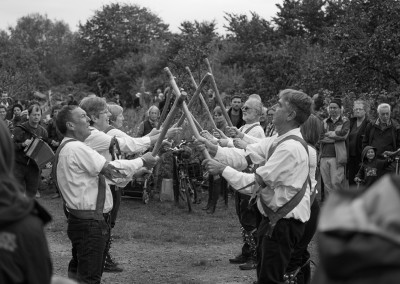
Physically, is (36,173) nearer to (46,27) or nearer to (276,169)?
(276,169)

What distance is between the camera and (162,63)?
34.4 m

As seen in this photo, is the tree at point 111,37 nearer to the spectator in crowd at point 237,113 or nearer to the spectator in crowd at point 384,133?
the spectator in crowd at point 237,113

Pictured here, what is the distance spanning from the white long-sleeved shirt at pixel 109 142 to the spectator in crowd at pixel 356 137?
→ 5.12m

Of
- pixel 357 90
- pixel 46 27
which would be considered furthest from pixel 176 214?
pixel 46 27

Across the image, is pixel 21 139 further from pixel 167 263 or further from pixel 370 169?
pixel 370 169

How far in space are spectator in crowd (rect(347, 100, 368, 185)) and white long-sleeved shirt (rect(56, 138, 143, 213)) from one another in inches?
272

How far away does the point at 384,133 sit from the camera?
437 inches

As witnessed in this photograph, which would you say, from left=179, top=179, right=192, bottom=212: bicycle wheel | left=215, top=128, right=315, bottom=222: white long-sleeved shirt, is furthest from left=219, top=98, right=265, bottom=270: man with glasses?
left=179, top=179, right=192, bottom=212: bicycle wheel

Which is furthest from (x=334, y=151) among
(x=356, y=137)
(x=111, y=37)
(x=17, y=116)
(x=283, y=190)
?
(x=111, y=37)

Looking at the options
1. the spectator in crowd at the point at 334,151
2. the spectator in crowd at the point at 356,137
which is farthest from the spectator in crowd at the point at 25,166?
the spectator in crowd at the point at 356,137

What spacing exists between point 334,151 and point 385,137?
1320 mm

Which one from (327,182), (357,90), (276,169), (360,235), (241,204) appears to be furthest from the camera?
(357,90)

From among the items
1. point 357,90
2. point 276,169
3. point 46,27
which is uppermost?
point 46,27

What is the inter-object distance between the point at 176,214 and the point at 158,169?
67.7 inches
